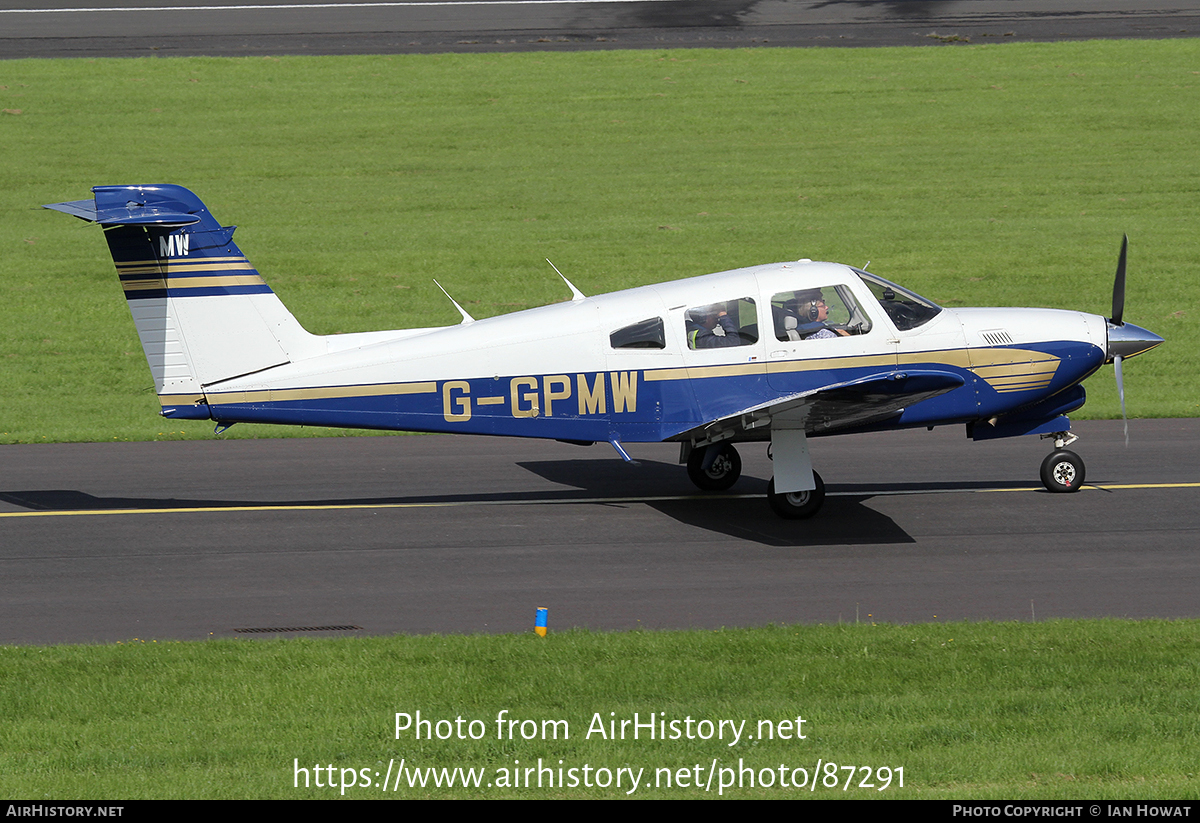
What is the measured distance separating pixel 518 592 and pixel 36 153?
23439 millimetres

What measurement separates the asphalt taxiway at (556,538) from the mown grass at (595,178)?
8.45ft

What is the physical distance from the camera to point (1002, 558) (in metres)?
11.3

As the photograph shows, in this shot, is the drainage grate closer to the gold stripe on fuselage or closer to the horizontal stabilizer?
the gold stripe on fuselage

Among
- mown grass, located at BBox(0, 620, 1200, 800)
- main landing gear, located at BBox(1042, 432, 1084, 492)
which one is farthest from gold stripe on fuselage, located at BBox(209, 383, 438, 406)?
main landing gear, located at BBox(1042, 432, 1084, 492)

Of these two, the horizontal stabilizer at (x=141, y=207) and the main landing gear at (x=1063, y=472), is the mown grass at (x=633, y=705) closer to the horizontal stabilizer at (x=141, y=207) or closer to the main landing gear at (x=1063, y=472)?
the main landing gear at (x=1063, y=472)

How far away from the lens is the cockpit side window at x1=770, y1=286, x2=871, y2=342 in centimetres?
1239

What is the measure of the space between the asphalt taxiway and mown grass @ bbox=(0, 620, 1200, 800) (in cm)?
79

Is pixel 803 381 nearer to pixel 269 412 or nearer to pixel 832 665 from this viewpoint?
pixel 832 665

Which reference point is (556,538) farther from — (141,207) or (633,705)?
(141,207)

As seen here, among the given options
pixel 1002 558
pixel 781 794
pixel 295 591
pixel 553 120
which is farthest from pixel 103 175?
pixel 781 794

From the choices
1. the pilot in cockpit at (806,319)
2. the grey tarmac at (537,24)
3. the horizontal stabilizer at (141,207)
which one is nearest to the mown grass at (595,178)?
the grey tarmac at (537,24)

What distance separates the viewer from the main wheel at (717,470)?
1375cm

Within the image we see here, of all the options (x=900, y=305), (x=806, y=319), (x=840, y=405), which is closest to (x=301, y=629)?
(x=840, y=405)

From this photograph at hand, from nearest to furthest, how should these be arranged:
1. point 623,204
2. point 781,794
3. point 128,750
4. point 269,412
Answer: point 781,794, point 128,750, point 269,412, point 623,204
